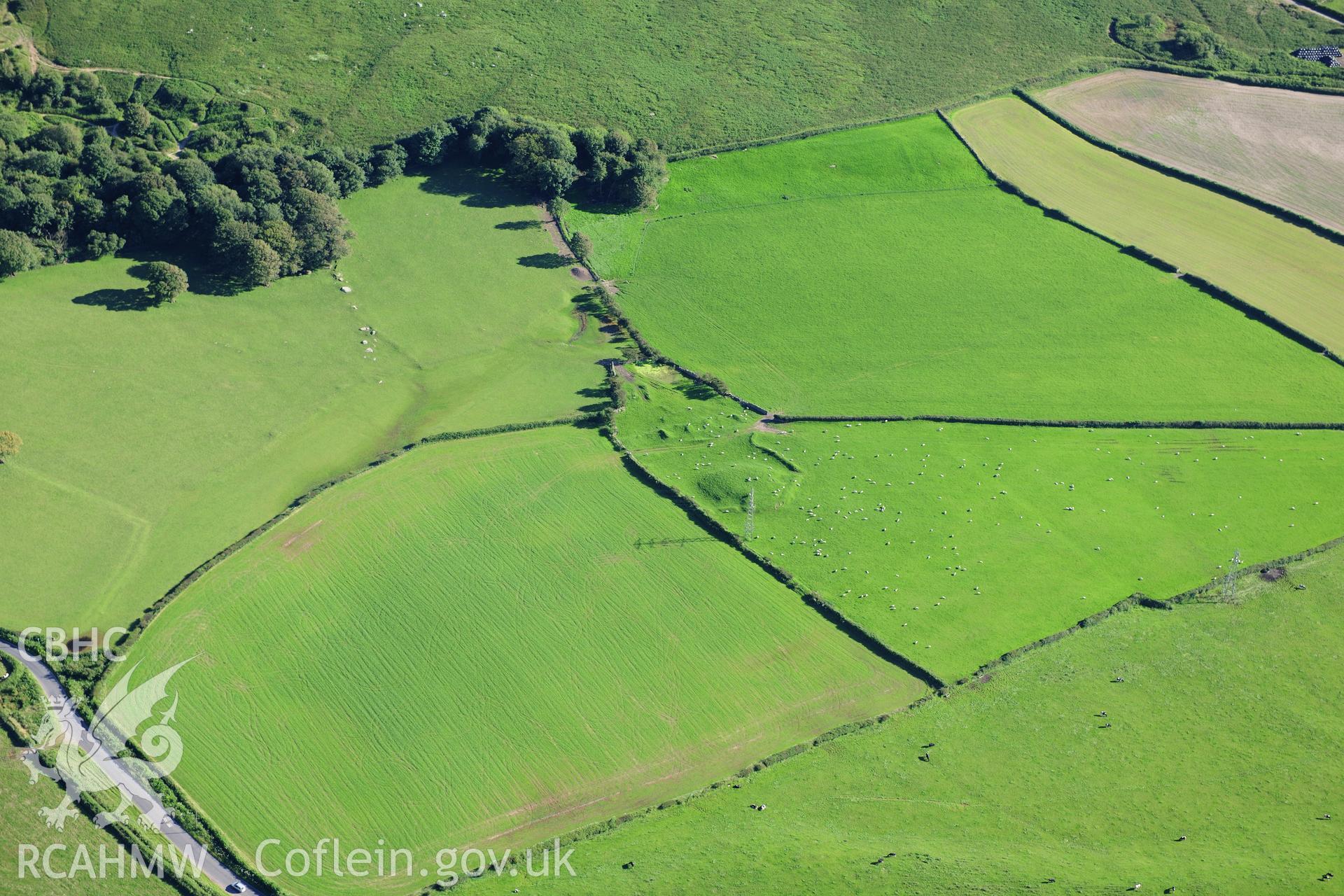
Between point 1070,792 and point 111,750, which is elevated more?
point 1070,792

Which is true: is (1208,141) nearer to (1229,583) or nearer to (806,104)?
(806,104)

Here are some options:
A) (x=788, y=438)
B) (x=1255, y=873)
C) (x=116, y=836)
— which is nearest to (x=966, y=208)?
(x=788, y=438)

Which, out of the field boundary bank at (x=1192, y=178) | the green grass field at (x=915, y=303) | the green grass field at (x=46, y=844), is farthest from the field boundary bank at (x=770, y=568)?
the field boundary bank at (x=1192, y=178)

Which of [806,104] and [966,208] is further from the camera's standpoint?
[806,104]

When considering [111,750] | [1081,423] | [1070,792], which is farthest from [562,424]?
[1070,792]

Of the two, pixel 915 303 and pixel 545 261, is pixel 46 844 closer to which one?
pixel 545 261

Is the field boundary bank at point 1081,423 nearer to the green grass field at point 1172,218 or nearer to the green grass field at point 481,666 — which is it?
the green grass field at point 1172,218

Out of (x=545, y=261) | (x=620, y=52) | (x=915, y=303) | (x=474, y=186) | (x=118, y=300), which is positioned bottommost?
(x=118, y=300)
